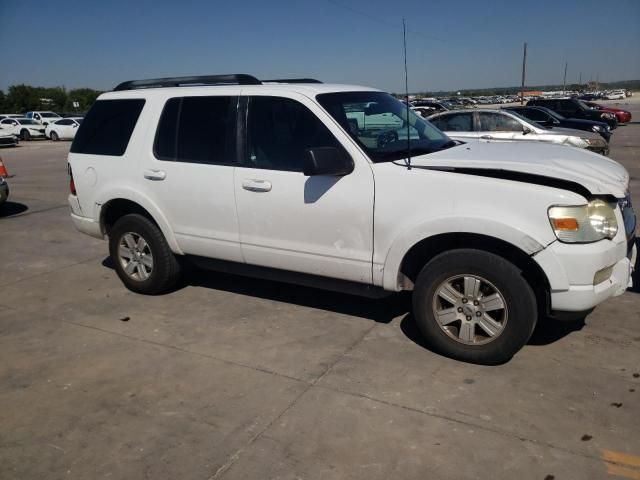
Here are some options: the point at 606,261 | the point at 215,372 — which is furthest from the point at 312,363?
the point at 606,261

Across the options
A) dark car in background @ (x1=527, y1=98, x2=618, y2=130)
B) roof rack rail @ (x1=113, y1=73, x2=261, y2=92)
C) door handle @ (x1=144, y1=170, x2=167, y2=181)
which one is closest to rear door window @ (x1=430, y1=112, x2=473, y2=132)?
roof rack rail @ (x1=113, y1=73, x2=261, y2=92)

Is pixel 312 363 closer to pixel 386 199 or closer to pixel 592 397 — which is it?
pixel 386 199

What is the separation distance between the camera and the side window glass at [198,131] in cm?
455

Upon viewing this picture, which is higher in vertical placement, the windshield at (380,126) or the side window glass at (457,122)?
the windshield at (380,126)

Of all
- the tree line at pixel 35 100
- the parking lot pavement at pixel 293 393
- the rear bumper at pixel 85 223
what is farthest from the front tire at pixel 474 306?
the tree line at pixel 35 100

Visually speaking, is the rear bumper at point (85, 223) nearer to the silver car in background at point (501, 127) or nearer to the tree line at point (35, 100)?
the silver car in background at point (501, 127)

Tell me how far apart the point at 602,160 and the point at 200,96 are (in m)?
3.28

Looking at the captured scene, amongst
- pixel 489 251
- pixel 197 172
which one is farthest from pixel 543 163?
pixel 197 172

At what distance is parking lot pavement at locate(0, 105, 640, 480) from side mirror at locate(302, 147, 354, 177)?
4.28 ft

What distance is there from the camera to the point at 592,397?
3309mm

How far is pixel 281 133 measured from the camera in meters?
4.32

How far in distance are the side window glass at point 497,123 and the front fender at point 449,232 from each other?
9328 millimetres

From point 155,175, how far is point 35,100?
66397mm

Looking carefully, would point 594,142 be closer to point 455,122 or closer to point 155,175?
point 455,122
